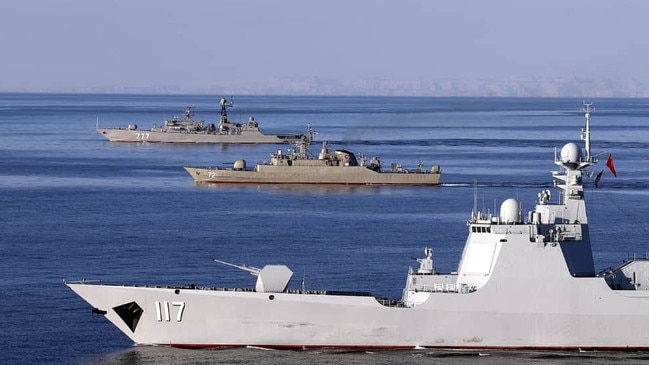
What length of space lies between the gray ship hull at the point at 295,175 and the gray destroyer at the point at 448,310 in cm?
6075

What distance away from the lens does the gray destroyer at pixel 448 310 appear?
38625mm

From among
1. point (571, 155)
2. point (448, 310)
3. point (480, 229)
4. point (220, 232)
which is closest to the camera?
point (448, 310)

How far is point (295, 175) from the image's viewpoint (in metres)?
101

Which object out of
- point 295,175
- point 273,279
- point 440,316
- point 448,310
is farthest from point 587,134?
point 295,175

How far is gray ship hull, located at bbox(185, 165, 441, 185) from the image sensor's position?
100250 mm

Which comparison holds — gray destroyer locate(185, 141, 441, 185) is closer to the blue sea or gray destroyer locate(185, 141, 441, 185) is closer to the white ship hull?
the blue sea

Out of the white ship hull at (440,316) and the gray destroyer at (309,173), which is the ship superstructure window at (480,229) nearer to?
the white ship hull at (440,316)

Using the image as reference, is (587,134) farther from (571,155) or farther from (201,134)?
(201,134)

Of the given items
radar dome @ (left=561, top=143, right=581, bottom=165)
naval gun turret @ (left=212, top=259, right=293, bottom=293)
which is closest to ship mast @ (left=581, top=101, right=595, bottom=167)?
radar dome @ (left=561, top=143, right=581, bottom=165)

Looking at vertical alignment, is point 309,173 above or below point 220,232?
above

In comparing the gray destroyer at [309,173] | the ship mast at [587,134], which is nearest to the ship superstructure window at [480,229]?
the ship mast at [587,134]

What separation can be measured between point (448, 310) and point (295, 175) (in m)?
62.9

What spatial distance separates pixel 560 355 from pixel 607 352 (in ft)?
4.60

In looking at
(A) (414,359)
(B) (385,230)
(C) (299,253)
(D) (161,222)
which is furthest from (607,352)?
(D) (161,222)
